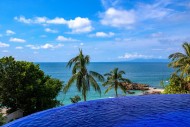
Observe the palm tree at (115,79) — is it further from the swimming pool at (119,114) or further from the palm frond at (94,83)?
the swimming pool at (119,114)

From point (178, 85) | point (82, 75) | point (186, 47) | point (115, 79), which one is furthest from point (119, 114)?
point (115, 79)

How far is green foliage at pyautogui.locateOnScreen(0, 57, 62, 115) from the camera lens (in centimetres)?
2295

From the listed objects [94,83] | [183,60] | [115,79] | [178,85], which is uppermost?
[183,60]

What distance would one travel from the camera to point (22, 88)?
23.1m

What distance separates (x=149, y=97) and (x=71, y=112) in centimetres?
763

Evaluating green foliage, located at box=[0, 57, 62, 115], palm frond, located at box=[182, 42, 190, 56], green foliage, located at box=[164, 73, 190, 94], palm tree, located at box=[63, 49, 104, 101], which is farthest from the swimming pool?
palm frond, located at box=[182, 42, 190, 56]

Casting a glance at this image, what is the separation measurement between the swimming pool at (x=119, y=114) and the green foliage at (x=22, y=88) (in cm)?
566

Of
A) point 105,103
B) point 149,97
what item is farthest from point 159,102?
point 105,103

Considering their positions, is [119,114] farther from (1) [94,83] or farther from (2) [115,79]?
(2) [115,79]

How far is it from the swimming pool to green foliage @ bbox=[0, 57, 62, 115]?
5.66 meters

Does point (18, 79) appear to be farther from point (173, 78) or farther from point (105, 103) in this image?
point (173, 78)

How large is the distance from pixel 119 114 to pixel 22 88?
1064 centimetres

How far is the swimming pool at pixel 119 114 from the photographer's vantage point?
14344mm

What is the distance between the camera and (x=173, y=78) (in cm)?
2944
